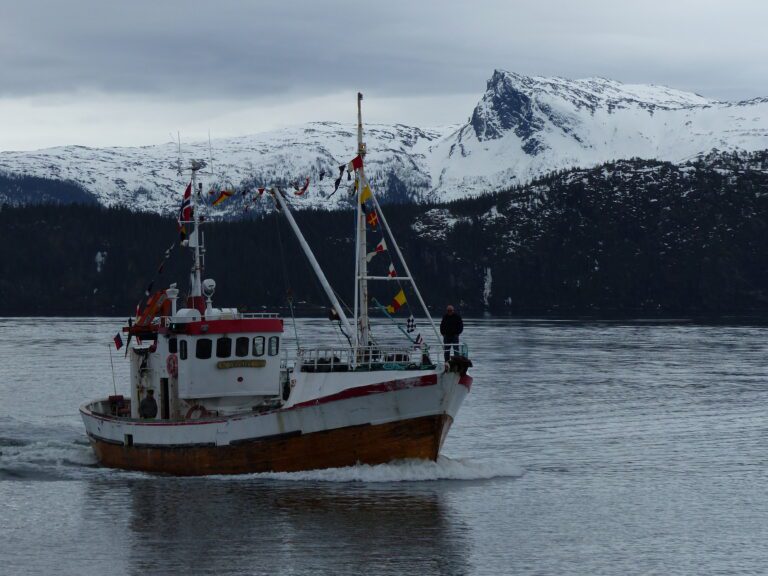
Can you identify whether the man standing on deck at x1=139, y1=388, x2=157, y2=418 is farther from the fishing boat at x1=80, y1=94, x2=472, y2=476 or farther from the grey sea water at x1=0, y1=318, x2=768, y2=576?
the grey sea water at x1=0, y1=318, x2=768, y2=576

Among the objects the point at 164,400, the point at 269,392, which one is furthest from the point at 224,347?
the point at 164,400

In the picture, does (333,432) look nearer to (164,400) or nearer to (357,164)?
(164,400)

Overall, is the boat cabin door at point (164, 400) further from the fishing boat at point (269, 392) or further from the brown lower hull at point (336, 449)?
the brown lower hull at point (336, 449)

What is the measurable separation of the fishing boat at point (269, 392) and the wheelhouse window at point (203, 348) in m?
0.04

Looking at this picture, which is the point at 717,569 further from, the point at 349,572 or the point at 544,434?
the point at 544,434

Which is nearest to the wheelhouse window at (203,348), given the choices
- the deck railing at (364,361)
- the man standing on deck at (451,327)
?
the deck railing at (364,361)

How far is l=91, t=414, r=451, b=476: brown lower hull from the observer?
146 ft

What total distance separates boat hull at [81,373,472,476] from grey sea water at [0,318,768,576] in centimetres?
58

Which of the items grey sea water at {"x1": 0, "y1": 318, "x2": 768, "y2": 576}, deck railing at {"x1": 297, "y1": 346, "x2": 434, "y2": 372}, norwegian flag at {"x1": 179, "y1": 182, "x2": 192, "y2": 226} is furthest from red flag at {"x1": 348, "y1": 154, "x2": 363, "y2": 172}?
grey sea water at {"x1": 0, "y1": 318, "x2": 768, "y2": 576}

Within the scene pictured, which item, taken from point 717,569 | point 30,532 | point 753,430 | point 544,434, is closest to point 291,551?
point 30,532

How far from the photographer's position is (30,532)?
3900 cm

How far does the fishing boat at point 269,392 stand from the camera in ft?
145

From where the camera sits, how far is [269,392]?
48.5 m

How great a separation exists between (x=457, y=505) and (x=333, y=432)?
5.27 m
